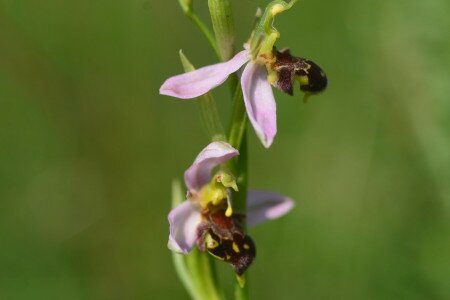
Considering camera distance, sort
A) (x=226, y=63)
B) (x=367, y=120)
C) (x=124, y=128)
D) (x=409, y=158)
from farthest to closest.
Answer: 1. (x=124, y=128)
2. (x=367, y=120)
3. (x=409, y=158)
4. (x=226, y=63)

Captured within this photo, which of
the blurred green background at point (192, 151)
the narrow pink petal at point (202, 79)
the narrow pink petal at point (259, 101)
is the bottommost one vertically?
the blurred green background at point (192, 151)

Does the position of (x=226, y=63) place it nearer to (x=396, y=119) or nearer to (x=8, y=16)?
(x=396, y=119)

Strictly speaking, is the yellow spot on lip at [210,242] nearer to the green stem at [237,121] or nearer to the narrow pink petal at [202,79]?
the green stem at [237,121]

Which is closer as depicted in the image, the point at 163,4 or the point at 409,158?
the point at 409,158

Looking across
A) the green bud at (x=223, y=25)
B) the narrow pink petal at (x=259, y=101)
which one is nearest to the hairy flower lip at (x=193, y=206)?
the narrow pink petal at (x=259, y=101)

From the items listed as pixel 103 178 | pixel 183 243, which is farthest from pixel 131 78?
pixel 183 243

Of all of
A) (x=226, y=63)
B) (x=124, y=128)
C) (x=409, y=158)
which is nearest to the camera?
(x=226, y=63)

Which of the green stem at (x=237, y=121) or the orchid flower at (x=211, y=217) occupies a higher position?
the green stem at (x=237, y=121)

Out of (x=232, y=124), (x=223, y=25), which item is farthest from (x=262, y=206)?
(x=223, y=25)
